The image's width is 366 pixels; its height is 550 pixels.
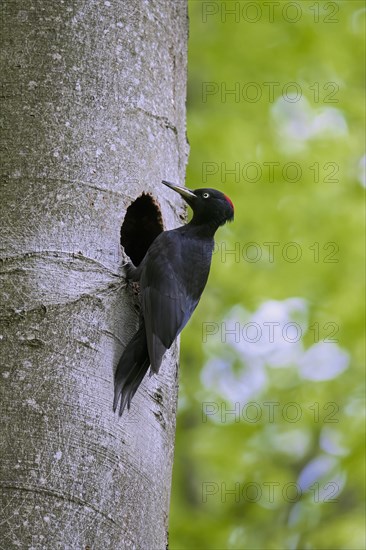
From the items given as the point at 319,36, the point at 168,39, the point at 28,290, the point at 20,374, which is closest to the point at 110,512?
the point at 20,374

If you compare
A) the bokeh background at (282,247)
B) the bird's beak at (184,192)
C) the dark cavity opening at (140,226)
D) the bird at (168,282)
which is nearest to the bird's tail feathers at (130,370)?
the bird at (168,282)

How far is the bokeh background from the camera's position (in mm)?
5047

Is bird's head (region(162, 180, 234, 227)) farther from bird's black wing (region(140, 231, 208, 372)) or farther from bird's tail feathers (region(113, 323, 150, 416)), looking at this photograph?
bird's tail feathers (region(113, 323, 150, 416))

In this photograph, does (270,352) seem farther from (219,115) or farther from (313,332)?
(219,115)

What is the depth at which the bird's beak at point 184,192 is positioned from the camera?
3.01m

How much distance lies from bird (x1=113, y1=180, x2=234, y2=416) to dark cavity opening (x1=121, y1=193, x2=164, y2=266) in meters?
0.10

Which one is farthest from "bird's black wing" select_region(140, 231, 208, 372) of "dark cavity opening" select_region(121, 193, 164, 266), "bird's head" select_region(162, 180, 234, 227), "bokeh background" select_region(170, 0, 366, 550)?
"bokeh background" select_region(170, 0, 366, 550)

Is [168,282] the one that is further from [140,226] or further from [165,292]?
[140,226]

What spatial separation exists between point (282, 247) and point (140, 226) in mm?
2056

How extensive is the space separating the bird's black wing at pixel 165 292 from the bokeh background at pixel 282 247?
2.00m

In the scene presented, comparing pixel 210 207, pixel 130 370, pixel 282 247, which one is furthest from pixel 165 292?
pixel 282 247

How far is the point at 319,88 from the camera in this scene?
5.26 m

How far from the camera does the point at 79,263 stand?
2.55 metres

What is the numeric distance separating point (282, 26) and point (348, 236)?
1366 mm
